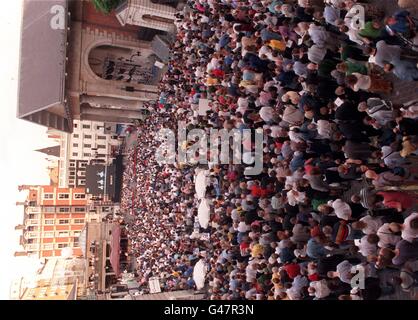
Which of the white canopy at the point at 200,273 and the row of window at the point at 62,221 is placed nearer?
the white canopy at the point at 200,273

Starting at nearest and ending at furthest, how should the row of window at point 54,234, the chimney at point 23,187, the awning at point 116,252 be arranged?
1. the awning at point 116,252
2. the row of window at point 54,234
3. the chimney at point 23,187

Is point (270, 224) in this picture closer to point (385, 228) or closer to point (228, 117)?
point (385, 228)

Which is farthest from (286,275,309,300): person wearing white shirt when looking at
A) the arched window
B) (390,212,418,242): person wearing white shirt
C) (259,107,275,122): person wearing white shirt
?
the arched window

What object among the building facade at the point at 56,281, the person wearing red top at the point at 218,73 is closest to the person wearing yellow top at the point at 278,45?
the person wearing red top at the point at 218,73

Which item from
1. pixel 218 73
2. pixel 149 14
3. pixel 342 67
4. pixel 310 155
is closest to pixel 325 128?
pixel 310 155

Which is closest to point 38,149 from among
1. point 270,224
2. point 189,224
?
point 189,224

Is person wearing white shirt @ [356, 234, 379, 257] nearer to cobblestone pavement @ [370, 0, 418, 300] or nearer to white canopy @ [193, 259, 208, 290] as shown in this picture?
cobblestone pavement @ [370, 0, 418, 300]

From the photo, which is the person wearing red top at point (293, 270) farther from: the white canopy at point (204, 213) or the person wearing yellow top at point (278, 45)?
the white canopy at point (204, 213)
